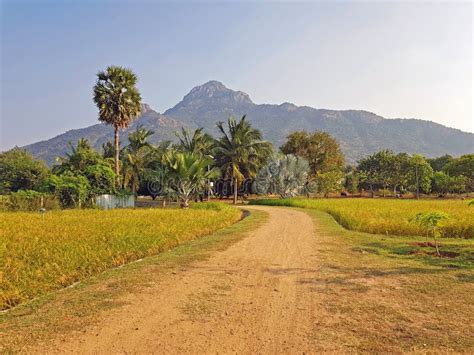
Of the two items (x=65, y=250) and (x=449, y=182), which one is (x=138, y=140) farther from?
(x=449, y=182)

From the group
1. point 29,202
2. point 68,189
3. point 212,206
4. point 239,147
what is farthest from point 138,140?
point 212,206

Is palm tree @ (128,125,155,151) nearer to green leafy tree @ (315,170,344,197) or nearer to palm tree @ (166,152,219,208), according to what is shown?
palm tree @ (166,152,219,208)

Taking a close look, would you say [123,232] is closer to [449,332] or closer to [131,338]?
[131,338]

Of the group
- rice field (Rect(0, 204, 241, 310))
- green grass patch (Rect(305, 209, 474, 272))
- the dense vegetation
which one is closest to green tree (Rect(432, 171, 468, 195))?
the dense vegetation

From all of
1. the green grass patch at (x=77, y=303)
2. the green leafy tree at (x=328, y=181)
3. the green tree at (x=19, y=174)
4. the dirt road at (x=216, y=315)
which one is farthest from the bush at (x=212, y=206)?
the green tree at (x=19, y=174)

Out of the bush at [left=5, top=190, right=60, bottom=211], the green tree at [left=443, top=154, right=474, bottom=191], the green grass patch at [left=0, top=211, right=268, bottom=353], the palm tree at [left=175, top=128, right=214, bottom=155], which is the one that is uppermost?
the palm tree at [left=175, top=128, right=214, bottom=155]

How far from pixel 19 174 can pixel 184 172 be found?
31.8 meters

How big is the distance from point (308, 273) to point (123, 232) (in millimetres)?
6704

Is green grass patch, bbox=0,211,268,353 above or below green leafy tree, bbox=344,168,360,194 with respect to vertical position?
below

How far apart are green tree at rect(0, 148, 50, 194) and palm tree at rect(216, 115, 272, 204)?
975 inches

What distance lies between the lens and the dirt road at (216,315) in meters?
4.10

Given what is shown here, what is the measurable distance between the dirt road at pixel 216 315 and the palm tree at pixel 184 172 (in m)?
20.5

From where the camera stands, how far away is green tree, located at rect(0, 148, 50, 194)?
4641cm

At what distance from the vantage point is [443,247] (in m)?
10.8
